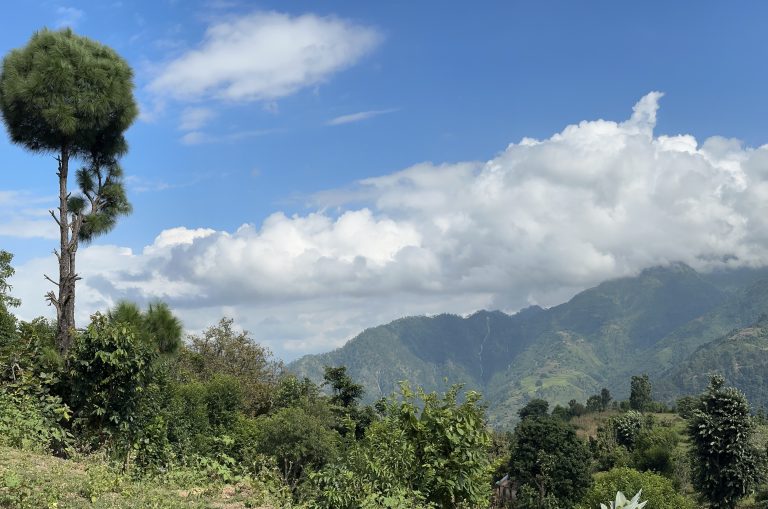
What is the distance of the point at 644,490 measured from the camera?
4381cm

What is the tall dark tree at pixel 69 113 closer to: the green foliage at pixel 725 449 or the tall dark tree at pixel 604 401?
the green foliage at pixel 725 449

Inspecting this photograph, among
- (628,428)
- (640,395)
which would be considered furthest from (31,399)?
(640,395)

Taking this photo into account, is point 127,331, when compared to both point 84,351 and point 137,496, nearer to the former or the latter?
point 84,351

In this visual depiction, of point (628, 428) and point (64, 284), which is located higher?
point (64, 284)

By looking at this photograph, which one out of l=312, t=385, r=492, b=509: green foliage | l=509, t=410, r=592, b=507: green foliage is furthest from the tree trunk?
l=509, t=410, r=592, b=507: green foliage

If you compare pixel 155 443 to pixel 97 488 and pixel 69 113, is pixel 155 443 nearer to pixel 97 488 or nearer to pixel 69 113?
pixel 97 488

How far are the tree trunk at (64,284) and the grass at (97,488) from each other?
20.9 feet

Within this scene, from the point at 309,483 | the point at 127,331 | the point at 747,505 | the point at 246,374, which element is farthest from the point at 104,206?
the point at 747,505

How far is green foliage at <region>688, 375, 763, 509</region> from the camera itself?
4438 centimetres

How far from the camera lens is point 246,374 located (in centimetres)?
5366

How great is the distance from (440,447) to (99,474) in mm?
6119

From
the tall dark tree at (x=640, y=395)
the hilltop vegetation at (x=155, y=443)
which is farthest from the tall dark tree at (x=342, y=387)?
the tall dark tree at (x=640, y=395)

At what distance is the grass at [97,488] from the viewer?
9.48m

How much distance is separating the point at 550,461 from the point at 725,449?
16.6 m
